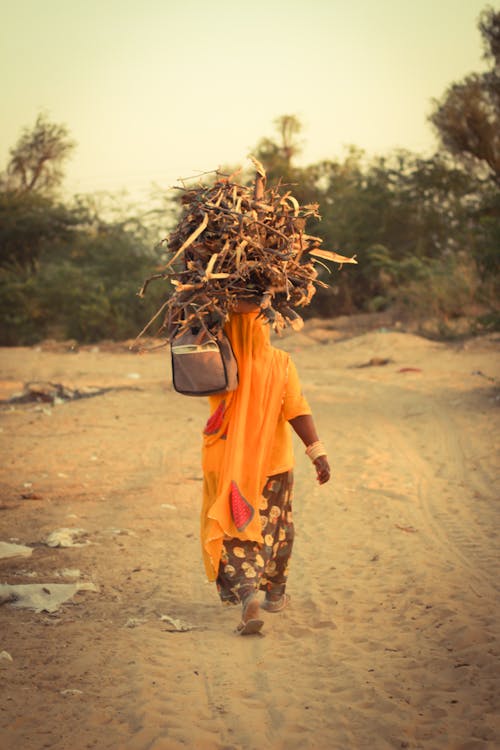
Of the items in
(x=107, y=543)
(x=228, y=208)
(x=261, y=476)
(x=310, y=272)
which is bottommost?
(x=107, y=543)

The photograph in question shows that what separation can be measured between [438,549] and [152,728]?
278 centimetres

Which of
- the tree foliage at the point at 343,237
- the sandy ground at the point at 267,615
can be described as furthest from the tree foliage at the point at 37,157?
the sandy ground at the point at 267,615

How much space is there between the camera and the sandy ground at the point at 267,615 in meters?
2.99

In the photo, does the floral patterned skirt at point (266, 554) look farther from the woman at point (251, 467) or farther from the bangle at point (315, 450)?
the bangle at point (315, 450)

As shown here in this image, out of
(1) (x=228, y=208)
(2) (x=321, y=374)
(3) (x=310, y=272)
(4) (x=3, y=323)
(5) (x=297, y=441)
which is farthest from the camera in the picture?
(4) (x=3, y=323)

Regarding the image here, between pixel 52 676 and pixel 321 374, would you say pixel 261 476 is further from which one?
pixel 321 374

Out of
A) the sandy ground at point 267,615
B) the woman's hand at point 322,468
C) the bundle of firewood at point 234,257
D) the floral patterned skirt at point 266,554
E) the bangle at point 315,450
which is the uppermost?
the bundle of firewood at point 234,257

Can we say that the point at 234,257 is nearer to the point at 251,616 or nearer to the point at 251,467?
the point at 251,467

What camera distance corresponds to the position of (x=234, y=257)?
3.79 metres

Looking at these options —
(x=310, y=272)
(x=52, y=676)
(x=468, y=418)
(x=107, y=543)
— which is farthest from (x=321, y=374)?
(x=52, y=676)

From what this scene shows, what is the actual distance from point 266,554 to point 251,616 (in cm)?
34

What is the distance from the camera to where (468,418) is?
9.55 metres

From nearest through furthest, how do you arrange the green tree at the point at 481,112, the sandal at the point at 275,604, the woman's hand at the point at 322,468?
the woman's hand at the point at 322,468 → the sandal at the point at 275,604 → the green tree at the point at 481,112

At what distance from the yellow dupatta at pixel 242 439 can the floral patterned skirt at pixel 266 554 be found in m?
0.06
